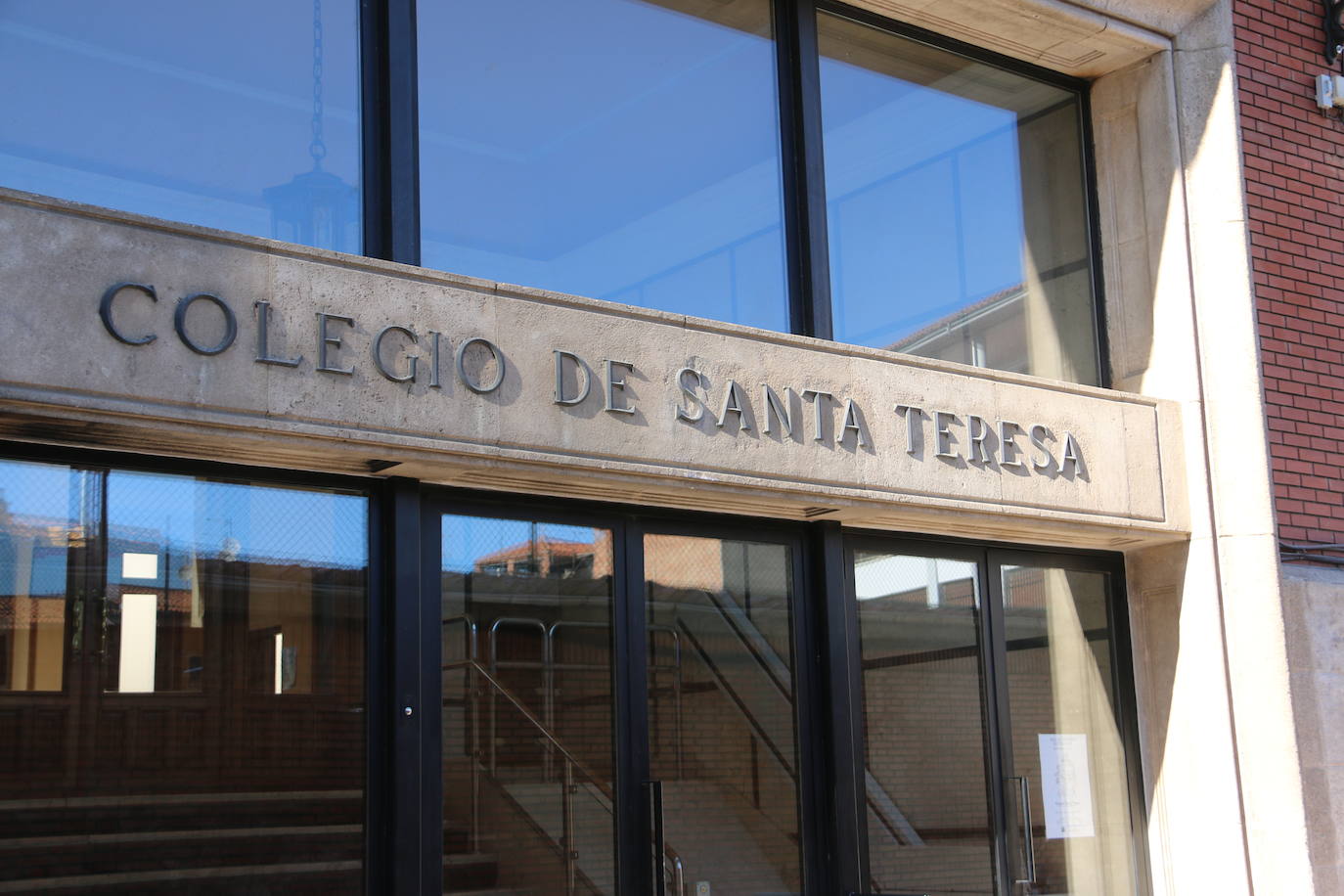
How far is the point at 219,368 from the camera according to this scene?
514 cm

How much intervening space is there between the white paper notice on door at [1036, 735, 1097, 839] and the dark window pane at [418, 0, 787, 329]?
2.75 m

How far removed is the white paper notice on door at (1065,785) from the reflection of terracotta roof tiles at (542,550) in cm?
293

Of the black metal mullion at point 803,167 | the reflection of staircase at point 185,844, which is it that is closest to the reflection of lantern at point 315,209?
the reflection of staircase at point 185,844

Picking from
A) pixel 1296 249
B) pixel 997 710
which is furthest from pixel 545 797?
pixel 1296 249

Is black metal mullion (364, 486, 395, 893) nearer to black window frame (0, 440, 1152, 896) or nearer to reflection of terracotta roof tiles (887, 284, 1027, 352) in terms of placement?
black window frame (0, 440, 1152, 896)

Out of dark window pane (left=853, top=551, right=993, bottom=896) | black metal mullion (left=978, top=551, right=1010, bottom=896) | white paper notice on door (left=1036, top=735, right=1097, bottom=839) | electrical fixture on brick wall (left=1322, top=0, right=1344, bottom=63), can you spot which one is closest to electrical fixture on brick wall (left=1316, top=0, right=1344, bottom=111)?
electrical fixture on brick wall (left=1322, top=0, right=1344, bottom=63)

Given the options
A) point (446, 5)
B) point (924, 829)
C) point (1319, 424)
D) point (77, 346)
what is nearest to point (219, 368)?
point (77, 346)

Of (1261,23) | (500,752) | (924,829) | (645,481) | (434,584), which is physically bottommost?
(924,829)

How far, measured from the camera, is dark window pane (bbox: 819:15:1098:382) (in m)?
7.56

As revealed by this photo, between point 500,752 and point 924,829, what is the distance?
239 cm

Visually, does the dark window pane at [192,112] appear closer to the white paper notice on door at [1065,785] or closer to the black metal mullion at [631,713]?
the black metal mullion at [631,713]

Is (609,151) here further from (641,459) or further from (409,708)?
(409,708)

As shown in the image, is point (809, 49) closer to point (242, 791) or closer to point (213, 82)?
point (213, 82)

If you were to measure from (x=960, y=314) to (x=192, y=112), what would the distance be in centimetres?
409
